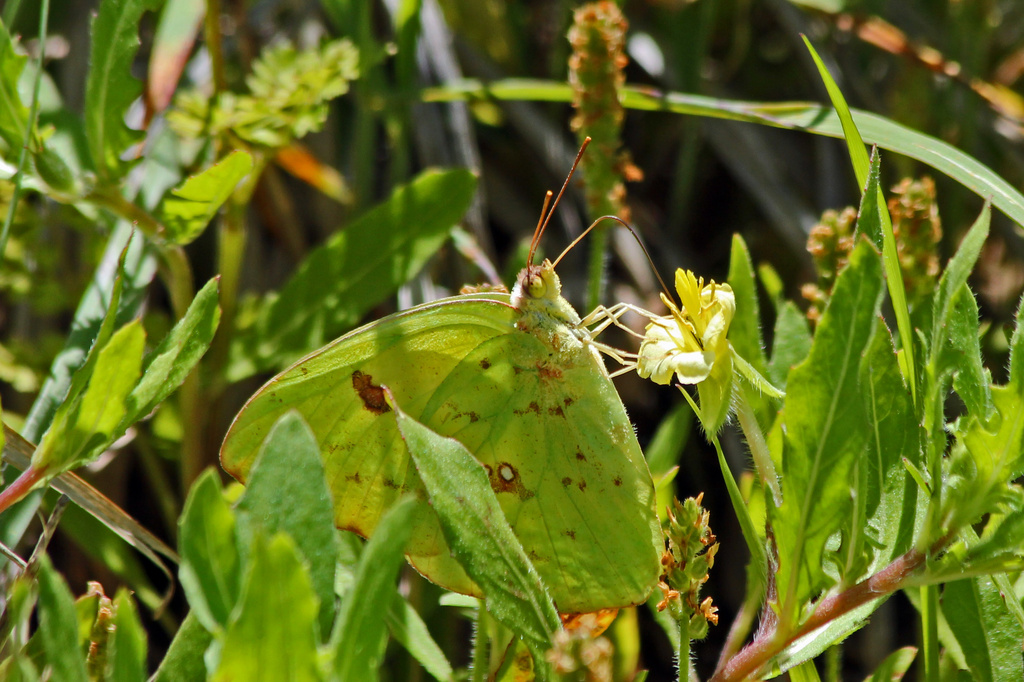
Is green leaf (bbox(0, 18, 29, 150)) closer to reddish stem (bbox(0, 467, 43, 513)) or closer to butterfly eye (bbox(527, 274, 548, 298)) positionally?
reddish stem (bbox(0, 467, 43, 513))

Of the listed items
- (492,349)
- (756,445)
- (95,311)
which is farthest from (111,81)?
(756,445)

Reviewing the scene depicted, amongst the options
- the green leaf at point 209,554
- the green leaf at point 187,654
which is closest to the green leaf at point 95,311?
the green leaf at point 187,654

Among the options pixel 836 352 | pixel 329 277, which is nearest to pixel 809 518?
pixel 836 352

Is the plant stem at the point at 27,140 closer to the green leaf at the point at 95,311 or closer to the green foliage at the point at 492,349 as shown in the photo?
the green foliage at the point at 492,349

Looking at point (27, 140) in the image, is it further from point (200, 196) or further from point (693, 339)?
point (693, 339)

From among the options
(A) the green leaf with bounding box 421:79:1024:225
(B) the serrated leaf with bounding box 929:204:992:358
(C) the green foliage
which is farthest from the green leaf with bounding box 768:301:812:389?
(B) the serrated leaf with bounding box 929:204:992:358

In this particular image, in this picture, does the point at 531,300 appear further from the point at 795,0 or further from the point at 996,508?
the point at 795,0
